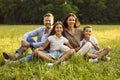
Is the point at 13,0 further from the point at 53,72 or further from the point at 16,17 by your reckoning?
the point at 53,72

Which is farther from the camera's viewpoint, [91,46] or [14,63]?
[91,46]

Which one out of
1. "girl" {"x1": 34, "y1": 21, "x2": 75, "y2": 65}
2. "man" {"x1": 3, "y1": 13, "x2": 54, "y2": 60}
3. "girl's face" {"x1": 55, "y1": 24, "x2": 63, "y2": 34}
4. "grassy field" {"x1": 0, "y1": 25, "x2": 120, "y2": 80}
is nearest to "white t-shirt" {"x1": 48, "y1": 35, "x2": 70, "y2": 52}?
"girl" {"x1": 34, "y1": 21, "x2": 75, "y2": 65}

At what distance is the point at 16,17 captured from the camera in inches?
2185

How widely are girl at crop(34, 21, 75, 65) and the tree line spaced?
45681 mm

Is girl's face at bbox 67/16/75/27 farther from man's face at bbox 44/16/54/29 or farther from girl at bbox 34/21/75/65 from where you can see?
man's face at bbox 44/16/54/29

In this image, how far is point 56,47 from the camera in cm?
620

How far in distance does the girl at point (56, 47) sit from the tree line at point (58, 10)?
45.7 m

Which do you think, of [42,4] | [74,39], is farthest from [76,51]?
[42,4]

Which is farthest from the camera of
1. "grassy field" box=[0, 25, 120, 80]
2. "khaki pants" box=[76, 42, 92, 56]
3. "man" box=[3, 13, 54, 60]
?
"man" box=[3, 13, 54, 60]

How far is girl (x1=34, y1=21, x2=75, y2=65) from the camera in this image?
5.92 meters

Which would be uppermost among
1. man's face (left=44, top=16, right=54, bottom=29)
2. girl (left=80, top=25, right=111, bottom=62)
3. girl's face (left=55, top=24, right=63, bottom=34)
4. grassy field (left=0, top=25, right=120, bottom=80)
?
man's face (left=44, top=16, right=54, bottom=29)

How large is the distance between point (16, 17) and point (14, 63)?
5039cm

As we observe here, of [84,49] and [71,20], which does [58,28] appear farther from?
[84,49]

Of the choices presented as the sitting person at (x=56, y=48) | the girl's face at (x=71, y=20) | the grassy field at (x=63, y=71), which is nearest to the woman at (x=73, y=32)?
the girl's face at (x=71, y=20)
